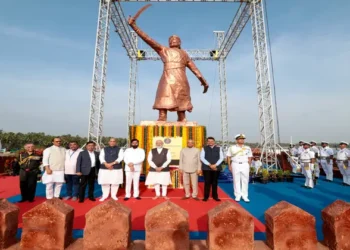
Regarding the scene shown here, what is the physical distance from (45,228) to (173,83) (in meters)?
5.43

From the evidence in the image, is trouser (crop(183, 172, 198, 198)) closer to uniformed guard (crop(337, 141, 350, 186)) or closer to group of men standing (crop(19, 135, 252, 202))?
group of men standing (crop(19, 135, 252, 202))

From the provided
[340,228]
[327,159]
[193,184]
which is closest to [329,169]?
[327,159]

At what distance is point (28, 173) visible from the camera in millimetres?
4754

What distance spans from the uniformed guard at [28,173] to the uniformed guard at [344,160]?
8.29m

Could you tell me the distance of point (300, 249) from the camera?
1201 millimetres

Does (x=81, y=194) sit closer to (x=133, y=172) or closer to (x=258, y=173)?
(x=133, y=172)

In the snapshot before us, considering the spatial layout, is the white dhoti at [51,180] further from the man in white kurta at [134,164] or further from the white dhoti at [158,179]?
the white dhoti at [158,179]

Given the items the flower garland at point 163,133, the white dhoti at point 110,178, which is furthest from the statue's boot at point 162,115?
the white dhoti at point 110,178

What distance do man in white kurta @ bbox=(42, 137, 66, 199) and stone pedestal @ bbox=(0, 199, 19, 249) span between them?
372 centimetres

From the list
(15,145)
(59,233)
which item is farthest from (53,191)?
(15,145)

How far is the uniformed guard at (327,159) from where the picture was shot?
8102mm

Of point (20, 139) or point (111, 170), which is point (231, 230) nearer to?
point (111, 170)

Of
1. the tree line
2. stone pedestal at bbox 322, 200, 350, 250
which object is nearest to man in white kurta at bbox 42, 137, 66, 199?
stone pedestal at bbox 322, 200, 350, 250

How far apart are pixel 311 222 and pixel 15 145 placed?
168ft
